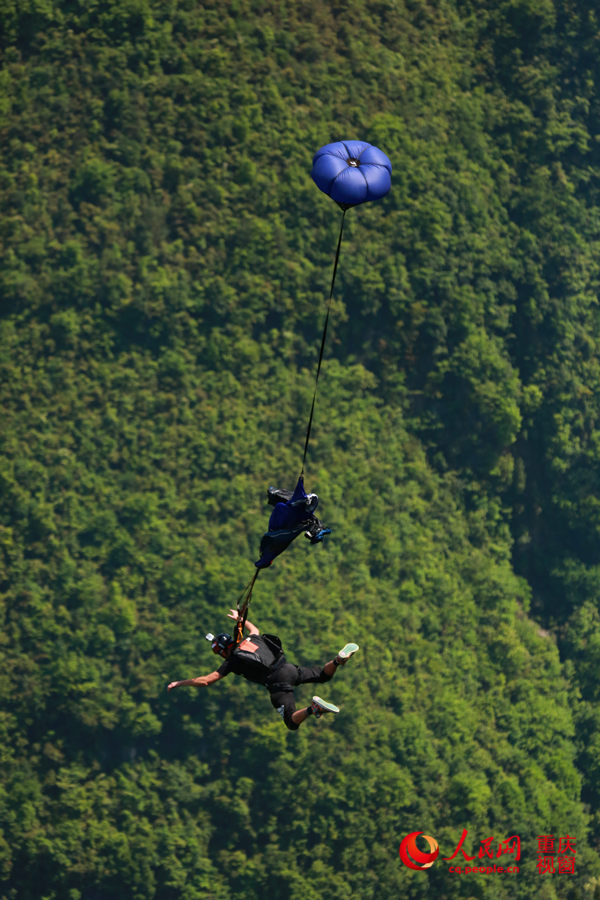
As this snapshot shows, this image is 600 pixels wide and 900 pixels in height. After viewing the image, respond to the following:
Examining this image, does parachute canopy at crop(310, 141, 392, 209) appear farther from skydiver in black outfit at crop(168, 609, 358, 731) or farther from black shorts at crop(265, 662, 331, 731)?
black shorts at crop(265, 662, 331, 731)

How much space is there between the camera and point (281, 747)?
3975 centimetres

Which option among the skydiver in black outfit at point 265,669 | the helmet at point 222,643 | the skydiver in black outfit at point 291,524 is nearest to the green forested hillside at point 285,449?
the skydiver in black outfit at point 265,669

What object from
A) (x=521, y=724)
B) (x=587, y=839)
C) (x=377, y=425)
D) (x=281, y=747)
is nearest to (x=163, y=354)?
(x=377, y=425)

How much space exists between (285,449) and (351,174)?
25.9 metres

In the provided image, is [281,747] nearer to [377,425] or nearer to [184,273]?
[377,425]

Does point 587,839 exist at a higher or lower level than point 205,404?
lower

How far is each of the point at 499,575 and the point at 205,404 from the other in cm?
1402

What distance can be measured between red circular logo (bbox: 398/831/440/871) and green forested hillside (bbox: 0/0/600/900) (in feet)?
1.28

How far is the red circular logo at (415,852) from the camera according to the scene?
4025cm

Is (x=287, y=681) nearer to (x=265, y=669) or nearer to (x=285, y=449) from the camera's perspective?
(x=265, y=669)

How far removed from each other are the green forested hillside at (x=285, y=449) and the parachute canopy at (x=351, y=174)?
2474 cm

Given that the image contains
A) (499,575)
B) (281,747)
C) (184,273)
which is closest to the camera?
(281,747)

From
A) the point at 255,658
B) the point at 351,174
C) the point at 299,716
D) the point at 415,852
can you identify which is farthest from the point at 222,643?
the point at 415,852

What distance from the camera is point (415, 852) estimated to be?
40.2 metres
